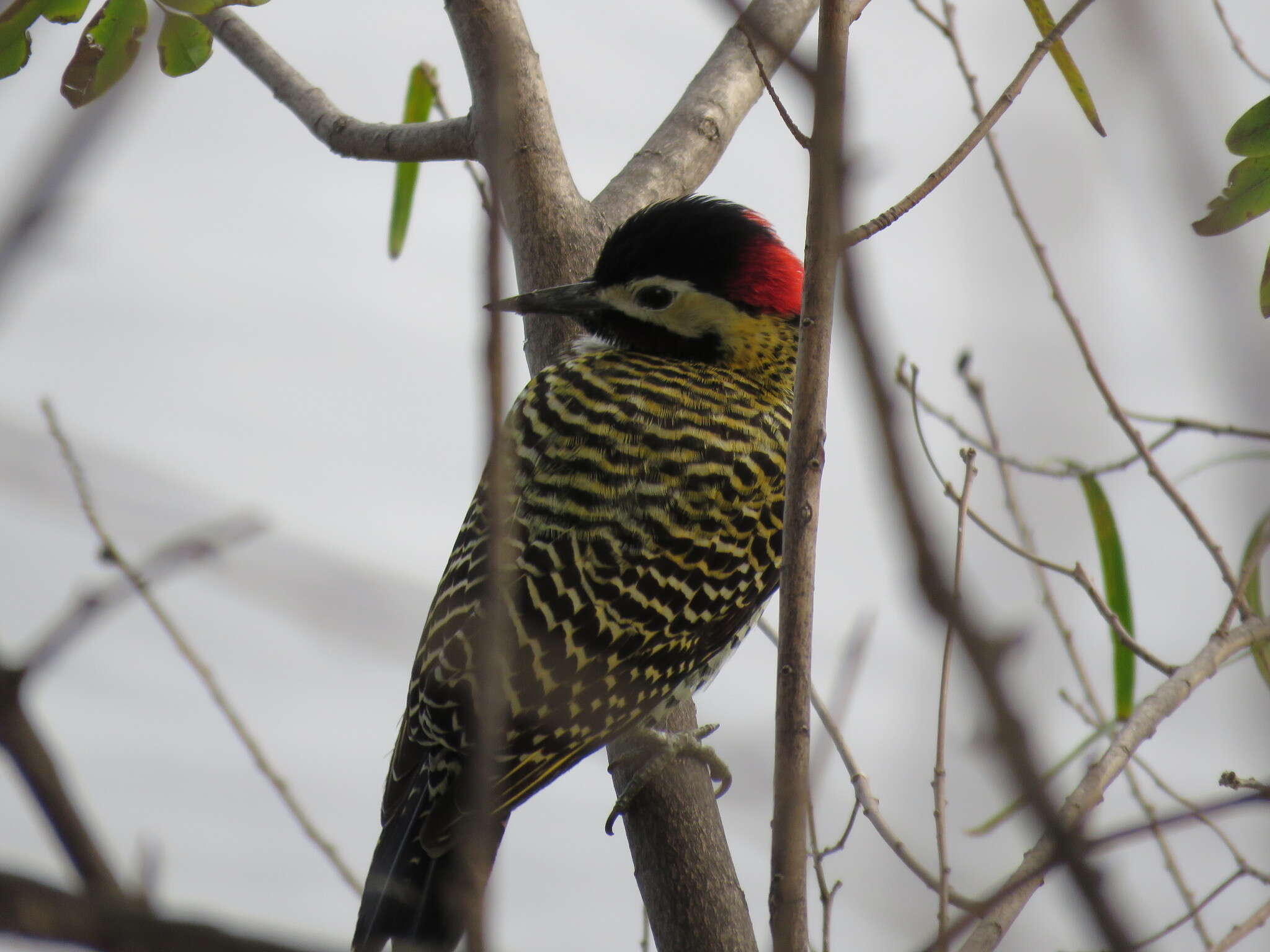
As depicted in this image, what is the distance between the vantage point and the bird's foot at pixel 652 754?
5.32 feet

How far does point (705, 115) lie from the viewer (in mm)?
2117

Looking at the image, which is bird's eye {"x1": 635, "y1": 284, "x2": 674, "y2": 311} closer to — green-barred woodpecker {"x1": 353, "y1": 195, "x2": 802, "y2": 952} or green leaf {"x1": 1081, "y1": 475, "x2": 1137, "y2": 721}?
green-barred woodpecker {"x1": 353, "y1": 195, "x2": 802, "y2": 952}

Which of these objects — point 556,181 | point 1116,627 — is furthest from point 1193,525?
point 556,181

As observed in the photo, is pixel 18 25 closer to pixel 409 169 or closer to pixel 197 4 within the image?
pixel 197 4

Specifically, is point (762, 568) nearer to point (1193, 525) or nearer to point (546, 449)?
point (546, 449)

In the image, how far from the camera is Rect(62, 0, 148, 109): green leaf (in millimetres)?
1400

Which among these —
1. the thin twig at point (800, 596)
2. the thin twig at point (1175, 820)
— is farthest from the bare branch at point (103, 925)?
the thin twig at point (800, 596)

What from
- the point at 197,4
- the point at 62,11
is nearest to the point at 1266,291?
the point at 197,4

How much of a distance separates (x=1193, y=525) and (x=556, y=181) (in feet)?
3.44

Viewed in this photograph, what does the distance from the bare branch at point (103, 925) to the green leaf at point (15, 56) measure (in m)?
1.28

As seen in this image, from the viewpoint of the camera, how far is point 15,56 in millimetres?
1393

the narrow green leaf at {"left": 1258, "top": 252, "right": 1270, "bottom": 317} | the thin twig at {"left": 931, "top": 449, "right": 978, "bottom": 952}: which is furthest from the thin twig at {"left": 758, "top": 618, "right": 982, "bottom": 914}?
the narrow green leaf at {"left": 1258, "top": 252, "right": 1270, "bottom": 317}

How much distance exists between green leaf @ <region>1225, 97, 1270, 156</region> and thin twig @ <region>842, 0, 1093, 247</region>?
375 mm

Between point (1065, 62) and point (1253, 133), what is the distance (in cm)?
21
